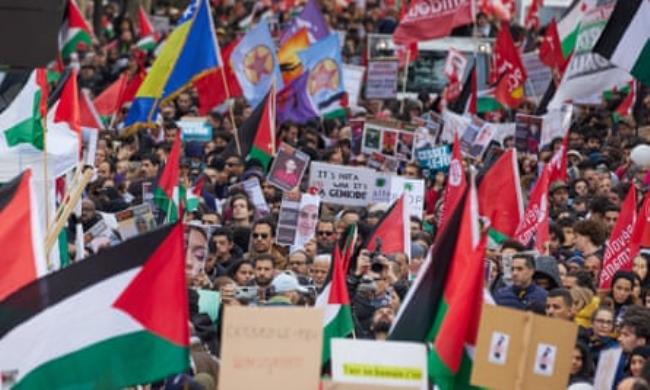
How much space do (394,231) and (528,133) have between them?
712 cm

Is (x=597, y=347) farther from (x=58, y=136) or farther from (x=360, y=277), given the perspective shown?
(x=58, y=136)

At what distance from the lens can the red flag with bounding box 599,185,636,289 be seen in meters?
15.3

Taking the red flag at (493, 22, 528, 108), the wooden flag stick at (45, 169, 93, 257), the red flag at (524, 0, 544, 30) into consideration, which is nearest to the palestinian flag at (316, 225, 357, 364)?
the wooden flag stick at (45, 169, 93, 257)

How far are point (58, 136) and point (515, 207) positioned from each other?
11.1ft

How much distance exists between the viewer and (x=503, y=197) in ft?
59.1

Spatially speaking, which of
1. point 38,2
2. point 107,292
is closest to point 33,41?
point 38,2

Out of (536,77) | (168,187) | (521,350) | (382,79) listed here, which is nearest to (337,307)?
(521,350)

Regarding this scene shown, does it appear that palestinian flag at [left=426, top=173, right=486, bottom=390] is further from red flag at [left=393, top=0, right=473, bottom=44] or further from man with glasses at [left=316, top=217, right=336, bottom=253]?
red flag at [left=393, top=0, right=473, bottom=44]

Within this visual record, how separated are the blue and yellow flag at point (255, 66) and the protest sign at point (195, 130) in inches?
21.4

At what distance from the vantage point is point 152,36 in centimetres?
3378

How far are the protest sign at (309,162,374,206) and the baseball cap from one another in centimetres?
492

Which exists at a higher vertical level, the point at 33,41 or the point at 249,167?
the point at 33,41

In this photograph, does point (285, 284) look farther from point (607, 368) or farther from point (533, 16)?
point (533, 16)

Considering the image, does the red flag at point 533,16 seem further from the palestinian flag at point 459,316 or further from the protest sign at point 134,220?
the palestinian flag at point 459,316
